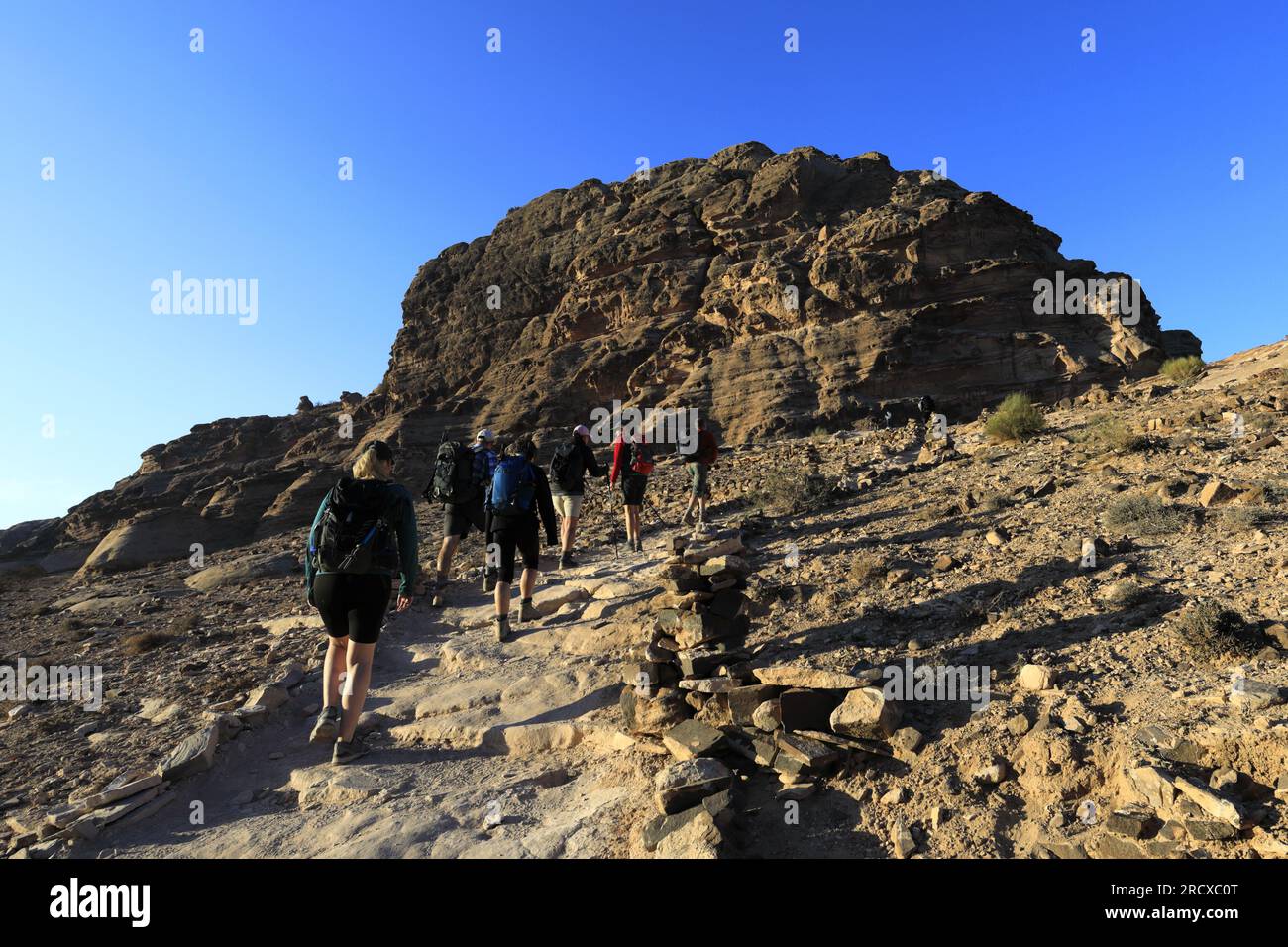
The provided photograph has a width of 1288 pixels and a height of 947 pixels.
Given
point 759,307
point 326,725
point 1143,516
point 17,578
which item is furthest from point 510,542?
point 759,307

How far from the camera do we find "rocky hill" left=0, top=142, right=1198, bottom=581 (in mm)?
31125

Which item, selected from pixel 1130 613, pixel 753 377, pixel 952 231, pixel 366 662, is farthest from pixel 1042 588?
pixel 952 231

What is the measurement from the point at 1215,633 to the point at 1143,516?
8.52ft

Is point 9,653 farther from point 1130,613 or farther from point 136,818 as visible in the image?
point 1130,613

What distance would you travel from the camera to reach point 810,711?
419cm

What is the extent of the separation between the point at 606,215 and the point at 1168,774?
1917 inches

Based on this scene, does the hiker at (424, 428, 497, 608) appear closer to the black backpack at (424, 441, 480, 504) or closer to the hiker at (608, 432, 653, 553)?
the black backpack at (424, 441, 480, 504)

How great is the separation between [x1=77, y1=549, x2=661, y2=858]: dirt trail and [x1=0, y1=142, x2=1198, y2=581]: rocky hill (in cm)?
2553

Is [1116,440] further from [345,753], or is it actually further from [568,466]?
[345,753]

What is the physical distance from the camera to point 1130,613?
4.71 m

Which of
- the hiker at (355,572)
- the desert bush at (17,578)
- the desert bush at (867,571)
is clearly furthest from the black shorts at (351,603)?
the desert bush at (17,578)

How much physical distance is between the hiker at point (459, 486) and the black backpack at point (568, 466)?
2.99 feet

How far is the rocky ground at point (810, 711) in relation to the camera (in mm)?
3338
